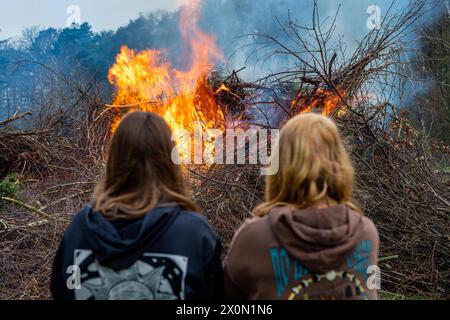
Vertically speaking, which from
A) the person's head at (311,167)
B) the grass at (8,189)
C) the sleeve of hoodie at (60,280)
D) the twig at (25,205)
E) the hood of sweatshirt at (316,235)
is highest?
the person's head at (311,167)

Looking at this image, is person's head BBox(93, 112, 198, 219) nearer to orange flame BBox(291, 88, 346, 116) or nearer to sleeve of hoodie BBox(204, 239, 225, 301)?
sleeve of hoodie BBox(204, 239, 225, 301)

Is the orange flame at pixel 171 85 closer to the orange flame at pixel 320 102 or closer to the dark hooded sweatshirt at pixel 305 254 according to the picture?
the orange flame at pixel 320 102

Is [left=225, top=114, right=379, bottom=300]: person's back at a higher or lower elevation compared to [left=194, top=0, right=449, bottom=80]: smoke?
lower

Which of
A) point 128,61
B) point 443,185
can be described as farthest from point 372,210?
point 128,61

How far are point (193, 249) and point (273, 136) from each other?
15.3 feet

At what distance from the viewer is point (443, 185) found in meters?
6.15

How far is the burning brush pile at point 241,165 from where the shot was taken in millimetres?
4977

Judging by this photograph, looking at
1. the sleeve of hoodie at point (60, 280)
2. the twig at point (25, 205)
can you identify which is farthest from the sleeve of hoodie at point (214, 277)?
the twig at point (25, 205)

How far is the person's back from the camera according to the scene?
1.88m

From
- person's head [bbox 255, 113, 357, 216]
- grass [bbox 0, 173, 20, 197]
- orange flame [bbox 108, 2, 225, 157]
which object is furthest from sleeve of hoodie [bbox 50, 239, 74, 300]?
orange flame [bbox 108, 2, 225, 157]

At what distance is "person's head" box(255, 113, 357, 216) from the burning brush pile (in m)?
3.09

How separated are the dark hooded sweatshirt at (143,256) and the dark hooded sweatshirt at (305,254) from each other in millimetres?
178

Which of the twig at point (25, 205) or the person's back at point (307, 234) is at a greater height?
the person's back at point (307, 234)

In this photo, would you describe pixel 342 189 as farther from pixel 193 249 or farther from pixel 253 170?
pixel 253 170
